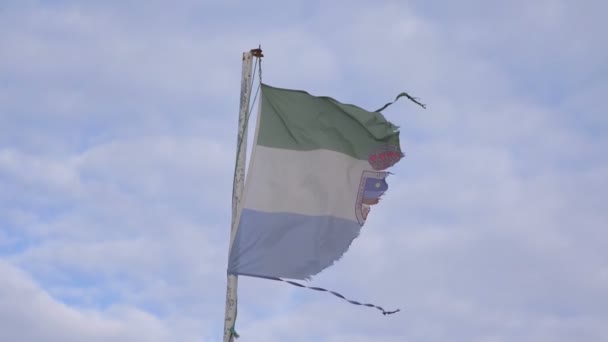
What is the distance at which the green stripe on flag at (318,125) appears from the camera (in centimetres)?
1641

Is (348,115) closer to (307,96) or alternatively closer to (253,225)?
(307,96)

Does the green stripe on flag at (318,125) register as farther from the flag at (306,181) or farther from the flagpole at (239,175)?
the flagpole at (239,175)

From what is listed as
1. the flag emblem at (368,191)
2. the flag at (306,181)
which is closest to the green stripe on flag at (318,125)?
the flag at (306,181)

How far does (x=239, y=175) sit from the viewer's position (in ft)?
50.9

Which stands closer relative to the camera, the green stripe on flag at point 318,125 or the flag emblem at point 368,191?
the green stripe on flag at point 318,125

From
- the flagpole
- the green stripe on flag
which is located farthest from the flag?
the flagpole

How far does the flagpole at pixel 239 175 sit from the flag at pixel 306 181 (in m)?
0.13

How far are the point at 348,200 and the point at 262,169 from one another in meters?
1.64

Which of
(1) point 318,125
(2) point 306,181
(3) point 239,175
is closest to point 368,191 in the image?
(2) point 306,181

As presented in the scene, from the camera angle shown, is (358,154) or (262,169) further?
(358,154)

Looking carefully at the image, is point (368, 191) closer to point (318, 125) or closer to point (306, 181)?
point (306, 181)

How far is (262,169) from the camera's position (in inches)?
627

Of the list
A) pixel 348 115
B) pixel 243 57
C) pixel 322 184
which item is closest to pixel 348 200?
pixel 322 184

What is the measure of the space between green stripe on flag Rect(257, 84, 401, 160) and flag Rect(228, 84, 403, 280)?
17 millimetres
